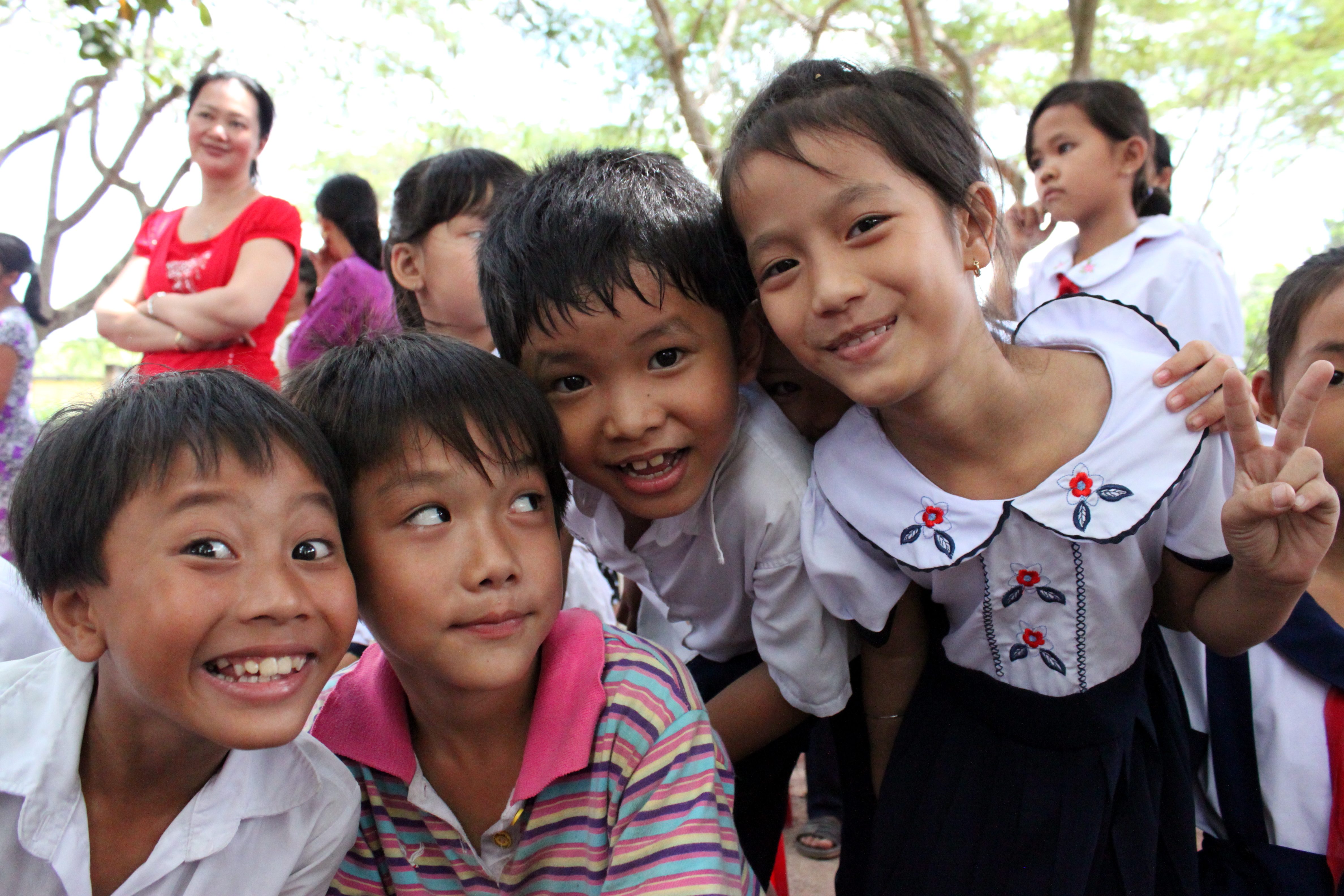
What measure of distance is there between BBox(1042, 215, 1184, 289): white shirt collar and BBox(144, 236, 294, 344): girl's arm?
8.47 ft

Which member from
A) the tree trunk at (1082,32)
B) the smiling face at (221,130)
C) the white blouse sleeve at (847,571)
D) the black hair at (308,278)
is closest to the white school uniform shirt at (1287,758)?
the white blouse sleeve at (847,571)

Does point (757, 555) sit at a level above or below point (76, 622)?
below

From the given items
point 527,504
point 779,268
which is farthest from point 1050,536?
point 527,504

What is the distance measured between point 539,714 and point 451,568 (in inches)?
10.7

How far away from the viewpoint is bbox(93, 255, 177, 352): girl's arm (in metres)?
3.14

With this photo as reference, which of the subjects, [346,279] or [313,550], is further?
[346,279]

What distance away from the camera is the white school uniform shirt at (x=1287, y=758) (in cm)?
166

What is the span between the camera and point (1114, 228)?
3525mm

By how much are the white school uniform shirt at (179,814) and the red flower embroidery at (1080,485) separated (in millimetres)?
1144

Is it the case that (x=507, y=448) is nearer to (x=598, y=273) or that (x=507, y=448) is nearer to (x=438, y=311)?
(x=598, y=273)

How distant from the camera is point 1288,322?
194 cm

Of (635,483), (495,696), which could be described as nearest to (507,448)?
(635,483)

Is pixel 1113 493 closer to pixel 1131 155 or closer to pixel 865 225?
pixel 865 225

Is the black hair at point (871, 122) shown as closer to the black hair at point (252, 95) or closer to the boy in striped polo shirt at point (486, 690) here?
the boy in striped polo shirt at point (486, 690)
